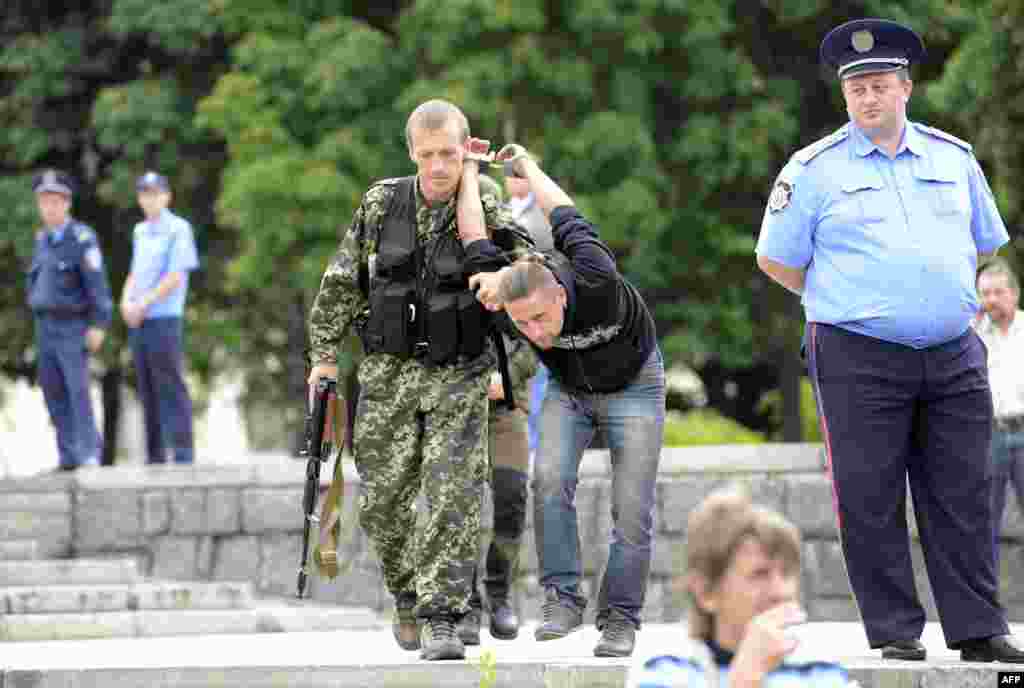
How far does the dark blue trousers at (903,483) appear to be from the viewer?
6.77 metres

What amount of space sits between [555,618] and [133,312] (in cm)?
639

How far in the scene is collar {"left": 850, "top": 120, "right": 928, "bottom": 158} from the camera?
22.4 ft

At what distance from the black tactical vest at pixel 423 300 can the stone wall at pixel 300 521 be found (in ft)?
15.7

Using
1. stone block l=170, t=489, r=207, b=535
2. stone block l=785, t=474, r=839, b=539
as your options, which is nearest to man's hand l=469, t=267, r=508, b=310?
stone block l=785, t=474, r=839, b=539

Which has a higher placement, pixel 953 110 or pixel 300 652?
pixel 953 110

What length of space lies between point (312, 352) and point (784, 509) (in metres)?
5.06

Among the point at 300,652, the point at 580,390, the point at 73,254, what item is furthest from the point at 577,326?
the point at 73,254

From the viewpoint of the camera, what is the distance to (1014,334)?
1014 centimetres

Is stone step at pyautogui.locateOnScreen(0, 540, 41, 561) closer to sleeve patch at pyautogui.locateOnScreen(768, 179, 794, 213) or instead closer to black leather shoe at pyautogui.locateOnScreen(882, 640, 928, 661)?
sleeve patch at pyautogui.locateOnScreen(768, 179, 794, 213)

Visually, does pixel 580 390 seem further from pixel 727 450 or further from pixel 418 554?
pixel 727 450

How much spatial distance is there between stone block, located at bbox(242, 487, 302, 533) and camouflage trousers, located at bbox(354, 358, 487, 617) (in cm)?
543

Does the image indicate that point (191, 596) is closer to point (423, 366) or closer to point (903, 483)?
point (423, 366)

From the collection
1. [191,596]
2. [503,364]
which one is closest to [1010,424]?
[503,364]

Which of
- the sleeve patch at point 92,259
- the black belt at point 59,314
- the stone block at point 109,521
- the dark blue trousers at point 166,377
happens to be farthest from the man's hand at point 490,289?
the black belt at point 59,314
